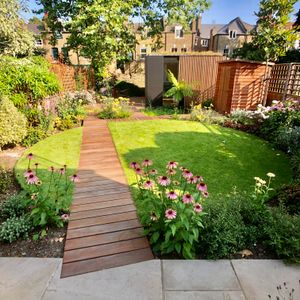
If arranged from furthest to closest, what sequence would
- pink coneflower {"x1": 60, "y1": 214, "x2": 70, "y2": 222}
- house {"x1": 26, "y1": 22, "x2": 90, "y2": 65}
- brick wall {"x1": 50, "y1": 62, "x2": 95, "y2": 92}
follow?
house {"x1": 26, "y1": 22, "x2": 90, "y2": 65} → brick wall {"x1": 50, "y1": 62, "x2": 95, "y2": 92} → pink coneflower {"x1": 60, "y1": 214, "x2": 70, "y2": 222}

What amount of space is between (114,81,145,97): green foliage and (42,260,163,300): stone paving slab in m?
14.6

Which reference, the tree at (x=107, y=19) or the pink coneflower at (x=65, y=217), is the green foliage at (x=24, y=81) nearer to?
the pink coneflower at (x=65, y=217)

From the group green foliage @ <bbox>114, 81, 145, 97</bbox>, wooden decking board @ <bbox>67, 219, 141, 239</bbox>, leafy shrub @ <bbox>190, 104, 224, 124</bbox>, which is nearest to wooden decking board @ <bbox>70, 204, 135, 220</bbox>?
wooden decking board @ <bbox>67, 219, 141, 239</bbox>

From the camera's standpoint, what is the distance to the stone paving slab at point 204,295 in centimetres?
192

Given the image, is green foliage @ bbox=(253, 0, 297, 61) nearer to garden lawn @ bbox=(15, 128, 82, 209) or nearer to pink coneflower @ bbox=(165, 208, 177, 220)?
garden lawn @ bbox=(15, 128, 82, 209)

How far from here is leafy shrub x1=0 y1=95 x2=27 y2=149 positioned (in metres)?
5.14

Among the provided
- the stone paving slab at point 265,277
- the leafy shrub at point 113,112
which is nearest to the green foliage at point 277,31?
the leafy shrub at point 113,112

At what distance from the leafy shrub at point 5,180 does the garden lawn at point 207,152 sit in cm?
196

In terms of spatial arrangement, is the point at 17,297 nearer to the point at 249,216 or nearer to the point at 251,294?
the point at 251,294

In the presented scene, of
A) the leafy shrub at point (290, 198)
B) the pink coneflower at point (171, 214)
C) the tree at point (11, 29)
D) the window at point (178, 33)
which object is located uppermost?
the window at point (178, 33)

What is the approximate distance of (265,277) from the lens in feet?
7.00

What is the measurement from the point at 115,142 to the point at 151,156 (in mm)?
1361

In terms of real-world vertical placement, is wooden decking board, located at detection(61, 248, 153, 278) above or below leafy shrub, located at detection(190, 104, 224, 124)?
below

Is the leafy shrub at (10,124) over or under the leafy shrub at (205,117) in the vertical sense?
over
